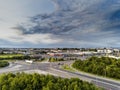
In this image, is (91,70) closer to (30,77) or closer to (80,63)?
(80,63)

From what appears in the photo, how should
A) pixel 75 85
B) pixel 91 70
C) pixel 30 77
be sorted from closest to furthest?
pixel 75 85 < pixel 30 77 < pixel 91 70

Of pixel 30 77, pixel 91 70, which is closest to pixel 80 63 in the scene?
pixel 91 70

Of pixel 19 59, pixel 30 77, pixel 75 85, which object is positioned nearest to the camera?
pixel 75 85

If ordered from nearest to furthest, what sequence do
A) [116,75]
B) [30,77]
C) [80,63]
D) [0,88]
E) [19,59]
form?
[0,88]
[30,77]
[116,75]
[80,63]
[19,59]

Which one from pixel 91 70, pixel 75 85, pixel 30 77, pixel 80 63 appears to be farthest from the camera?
pixel 80 63

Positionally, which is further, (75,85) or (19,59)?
(19,59)

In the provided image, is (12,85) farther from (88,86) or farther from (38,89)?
(88,86)

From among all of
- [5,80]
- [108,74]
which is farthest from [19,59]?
[5,80]

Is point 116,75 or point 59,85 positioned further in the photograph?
point 116,75
